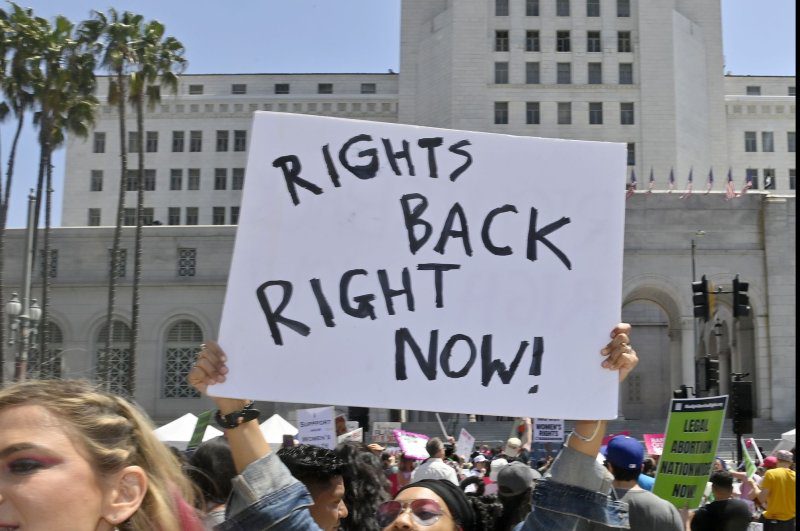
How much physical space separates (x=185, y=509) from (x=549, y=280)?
1500 millimetres

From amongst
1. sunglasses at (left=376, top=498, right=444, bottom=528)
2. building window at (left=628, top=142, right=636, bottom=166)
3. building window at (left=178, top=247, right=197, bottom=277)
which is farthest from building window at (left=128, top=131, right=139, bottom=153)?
sunglasses at (left=376, top=498, right=444, bottom=528)

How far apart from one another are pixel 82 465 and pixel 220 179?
2780 inches

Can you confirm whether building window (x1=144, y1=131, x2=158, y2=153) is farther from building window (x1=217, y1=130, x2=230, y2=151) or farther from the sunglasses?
the sunglasses

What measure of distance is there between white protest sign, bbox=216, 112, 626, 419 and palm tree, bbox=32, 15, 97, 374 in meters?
31.4

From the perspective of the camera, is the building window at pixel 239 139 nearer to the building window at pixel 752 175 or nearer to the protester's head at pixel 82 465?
the building window at pixel 752 175

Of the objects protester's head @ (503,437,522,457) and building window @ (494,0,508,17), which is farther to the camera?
building window @ (494,0,508,17)

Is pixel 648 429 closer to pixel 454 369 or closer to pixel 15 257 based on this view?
pixel 15 257

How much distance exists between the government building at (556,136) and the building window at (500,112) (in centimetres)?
8

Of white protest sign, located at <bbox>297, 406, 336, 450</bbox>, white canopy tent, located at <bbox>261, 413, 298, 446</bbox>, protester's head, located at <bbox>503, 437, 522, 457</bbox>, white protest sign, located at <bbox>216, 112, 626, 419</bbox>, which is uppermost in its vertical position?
white protest sign, located at <bbox>216, 112, 626, 419</bbox>

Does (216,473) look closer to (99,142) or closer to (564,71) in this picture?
(564,71)

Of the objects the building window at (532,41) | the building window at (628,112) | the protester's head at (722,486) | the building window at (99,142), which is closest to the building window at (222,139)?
the building window at (99,142)

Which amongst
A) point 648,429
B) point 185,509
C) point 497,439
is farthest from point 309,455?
point 648,429

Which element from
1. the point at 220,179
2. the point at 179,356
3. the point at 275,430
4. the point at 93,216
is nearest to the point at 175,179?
the point at 220,179

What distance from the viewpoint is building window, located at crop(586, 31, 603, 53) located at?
211 ft
